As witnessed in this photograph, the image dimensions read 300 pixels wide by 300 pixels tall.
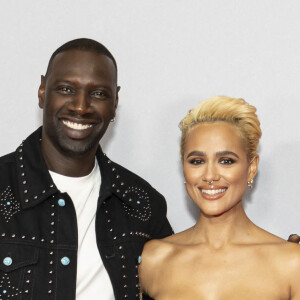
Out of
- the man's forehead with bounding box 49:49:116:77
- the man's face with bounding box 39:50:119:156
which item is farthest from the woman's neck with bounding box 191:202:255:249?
the man's forehead with bounding box 49:49:116:77

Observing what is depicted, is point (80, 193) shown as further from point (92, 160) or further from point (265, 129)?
point (265, 129)

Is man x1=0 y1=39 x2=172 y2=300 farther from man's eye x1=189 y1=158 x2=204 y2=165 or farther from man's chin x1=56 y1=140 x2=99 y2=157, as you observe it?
man's eye x1=189 y1=158 x2=204 y2=165

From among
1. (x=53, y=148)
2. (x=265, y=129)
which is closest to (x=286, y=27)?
(x=265, y=129)

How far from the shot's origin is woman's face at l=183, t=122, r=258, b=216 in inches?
95.2

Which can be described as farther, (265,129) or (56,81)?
(265,129)

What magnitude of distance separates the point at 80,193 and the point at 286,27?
1.09 metres

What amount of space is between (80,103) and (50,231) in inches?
16.2

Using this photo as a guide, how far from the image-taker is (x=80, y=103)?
243 centimetres

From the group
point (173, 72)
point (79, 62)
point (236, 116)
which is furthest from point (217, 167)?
point (173, 72)

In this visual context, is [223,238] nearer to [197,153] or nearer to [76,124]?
[197,153]

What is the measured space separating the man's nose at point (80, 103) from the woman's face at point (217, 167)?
1.17 ft

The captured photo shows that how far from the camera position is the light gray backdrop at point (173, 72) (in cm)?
301

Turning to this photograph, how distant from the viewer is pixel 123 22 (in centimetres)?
313

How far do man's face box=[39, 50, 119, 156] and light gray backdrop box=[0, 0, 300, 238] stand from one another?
24.8 inches
